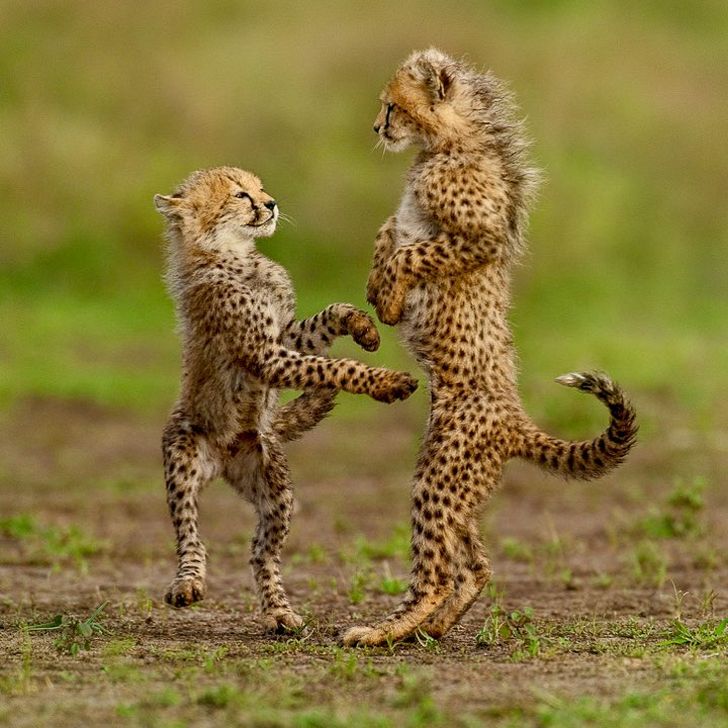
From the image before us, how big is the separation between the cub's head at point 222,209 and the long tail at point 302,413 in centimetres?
67

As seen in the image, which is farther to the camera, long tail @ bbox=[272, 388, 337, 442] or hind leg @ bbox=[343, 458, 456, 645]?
long tail @ bbox=[272, 388, 337, 442]

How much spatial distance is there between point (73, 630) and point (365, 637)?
106 cm

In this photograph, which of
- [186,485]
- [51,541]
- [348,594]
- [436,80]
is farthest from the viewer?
[51,541]

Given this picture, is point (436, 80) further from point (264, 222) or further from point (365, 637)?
point (365, 637)

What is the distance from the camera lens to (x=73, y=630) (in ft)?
19.7

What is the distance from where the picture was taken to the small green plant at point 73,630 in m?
5.62

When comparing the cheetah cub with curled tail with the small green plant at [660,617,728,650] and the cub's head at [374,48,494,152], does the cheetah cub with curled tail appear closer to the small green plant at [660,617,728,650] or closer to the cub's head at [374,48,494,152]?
the cub's head at [374,48,494,152]

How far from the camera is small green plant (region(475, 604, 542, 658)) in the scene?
5.51 m

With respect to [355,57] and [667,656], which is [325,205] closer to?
[355,57]

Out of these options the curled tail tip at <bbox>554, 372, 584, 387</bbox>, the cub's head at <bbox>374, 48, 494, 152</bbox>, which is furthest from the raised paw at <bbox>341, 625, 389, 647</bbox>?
the cub's head at <bbox>374, 48, 494, 152</bbox>

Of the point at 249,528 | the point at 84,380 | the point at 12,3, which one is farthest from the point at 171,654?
the point at 12,3

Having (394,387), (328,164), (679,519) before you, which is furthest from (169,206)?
(328,164)

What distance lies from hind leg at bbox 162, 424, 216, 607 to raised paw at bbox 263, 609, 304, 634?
28 centimetres

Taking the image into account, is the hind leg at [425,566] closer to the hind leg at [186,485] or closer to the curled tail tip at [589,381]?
the curled tail tip at [589,381]
